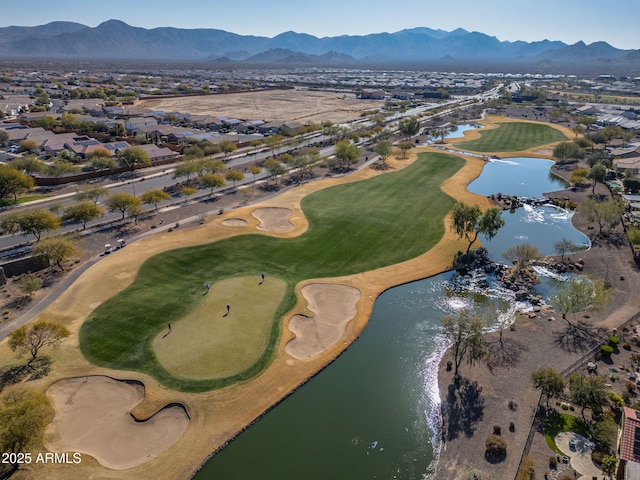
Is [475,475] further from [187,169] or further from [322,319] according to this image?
[187,169]

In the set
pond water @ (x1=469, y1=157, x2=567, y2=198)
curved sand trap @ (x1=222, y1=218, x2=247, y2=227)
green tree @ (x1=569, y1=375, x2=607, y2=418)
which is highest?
green tree @ (x1=569, y1=375, x2=607, y2=418)

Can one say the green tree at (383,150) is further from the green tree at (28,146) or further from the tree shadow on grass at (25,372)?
the green tree at (28,146)

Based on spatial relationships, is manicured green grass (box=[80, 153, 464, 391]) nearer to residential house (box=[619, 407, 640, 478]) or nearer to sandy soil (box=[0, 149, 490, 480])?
sandy soil (box=[0, 149, 490, 480])

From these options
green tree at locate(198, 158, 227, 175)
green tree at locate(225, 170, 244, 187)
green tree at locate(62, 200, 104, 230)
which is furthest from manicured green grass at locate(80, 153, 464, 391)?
green tree at locate(198, 158, 227, 175)

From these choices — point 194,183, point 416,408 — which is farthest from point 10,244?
point 416,408

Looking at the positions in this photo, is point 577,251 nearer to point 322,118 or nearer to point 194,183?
point 194,183

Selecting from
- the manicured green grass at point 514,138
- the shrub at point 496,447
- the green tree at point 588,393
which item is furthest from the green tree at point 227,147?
the shrub at point 496,447

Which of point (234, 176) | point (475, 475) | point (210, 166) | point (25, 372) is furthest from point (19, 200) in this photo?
point (475, 475)
